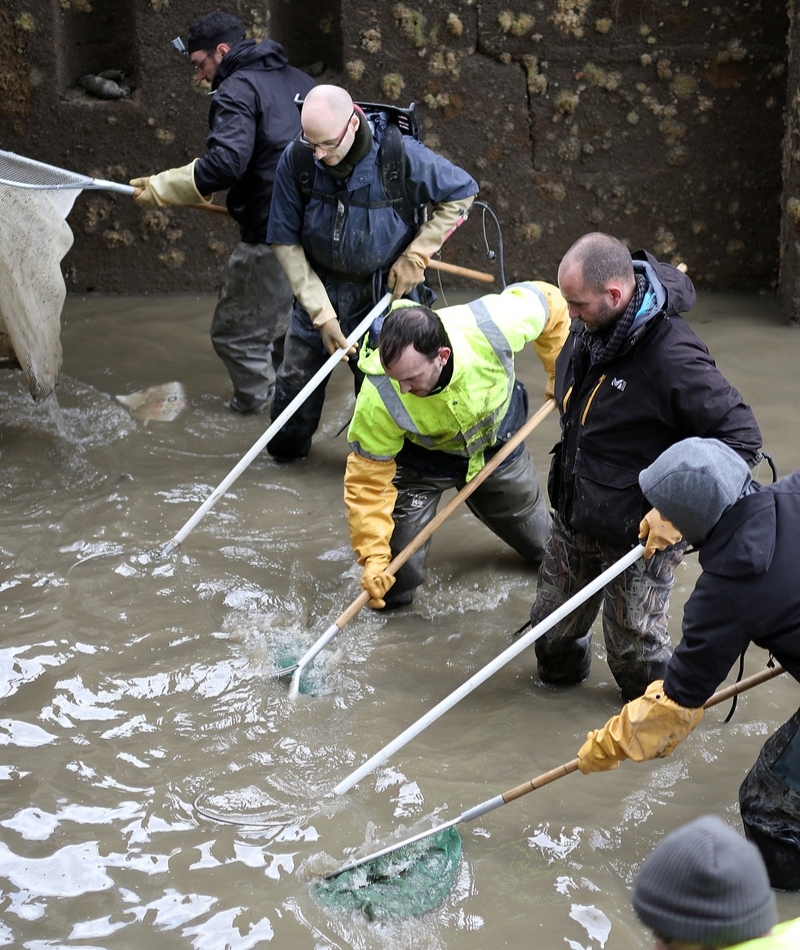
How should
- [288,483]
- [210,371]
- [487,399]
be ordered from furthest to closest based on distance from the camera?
[210,371]
[288,483]
[487,399]

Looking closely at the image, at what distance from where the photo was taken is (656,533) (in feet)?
9.83

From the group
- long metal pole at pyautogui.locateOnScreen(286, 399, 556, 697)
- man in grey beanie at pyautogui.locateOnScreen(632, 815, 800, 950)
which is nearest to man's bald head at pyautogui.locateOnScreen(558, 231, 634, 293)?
long metal pole at pyautogui.locateOnScreen(286, 399, 556, 697)

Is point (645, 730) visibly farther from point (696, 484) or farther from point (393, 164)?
point (393, 164)

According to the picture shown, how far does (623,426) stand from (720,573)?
0.80 metres

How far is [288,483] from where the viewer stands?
17.3 ft

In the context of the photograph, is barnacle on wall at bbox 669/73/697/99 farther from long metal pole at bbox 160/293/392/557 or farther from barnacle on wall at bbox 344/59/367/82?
long metal pole at bbox 160/293/392/557

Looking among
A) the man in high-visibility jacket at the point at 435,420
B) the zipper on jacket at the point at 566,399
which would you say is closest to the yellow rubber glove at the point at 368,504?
the man in high-visibility jacket at the point at 435,420

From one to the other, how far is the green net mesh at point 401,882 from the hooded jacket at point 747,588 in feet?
2.90

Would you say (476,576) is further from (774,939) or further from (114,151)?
(114,151)

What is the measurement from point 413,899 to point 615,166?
5.03 metres

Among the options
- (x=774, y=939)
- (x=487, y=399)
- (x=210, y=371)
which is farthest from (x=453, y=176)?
(x=774, y=939)

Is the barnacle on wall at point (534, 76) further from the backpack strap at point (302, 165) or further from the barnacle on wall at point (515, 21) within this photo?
the backpack strap at point (302, 165)

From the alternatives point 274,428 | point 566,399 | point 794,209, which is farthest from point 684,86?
point 566,399

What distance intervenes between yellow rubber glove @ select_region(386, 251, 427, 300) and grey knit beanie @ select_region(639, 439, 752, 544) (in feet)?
7.87
